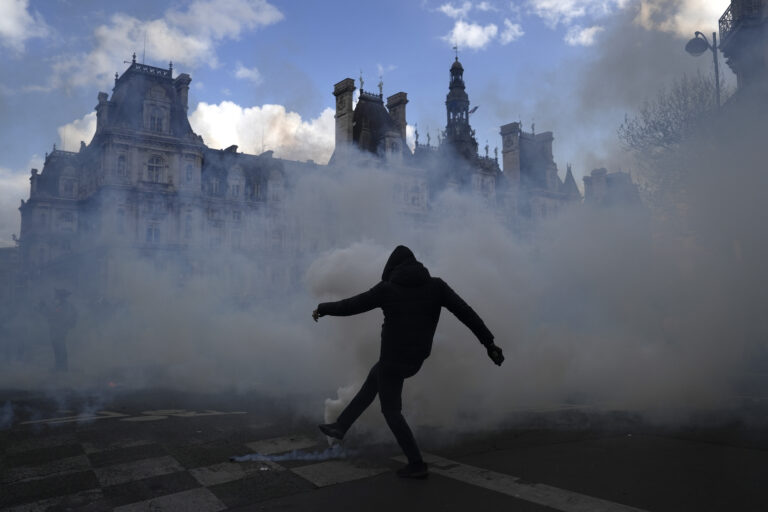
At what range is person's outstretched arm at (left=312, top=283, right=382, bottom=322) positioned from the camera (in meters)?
4.41

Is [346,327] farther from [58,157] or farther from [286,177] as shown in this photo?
[58,157]

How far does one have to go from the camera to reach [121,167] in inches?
1053

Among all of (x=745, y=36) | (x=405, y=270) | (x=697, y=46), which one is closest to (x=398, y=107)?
(x=745, y=36)

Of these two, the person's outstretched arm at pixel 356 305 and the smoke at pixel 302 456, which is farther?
the smoke at pixel 302 456

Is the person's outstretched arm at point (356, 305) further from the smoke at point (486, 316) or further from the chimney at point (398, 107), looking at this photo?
the chimney at point (398, 107)

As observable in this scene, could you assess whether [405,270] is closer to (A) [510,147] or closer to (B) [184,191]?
(B) [184,191]

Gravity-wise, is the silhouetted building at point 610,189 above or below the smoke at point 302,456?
above

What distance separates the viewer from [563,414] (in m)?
6.28

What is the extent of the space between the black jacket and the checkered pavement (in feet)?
3.43

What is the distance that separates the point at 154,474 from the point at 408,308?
8.22ft

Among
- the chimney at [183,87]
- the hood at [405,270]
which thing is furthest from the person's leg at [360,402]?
the chimney at [183,87]

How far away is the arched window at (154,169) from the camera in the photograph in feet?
89.6

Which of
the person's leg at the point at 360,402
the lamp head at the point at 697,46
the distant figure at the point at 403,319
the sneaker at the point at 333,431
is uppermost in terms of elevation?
the lamp head at the point at 697,46

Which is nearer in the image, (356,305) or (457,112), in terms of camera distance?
(356,305)
